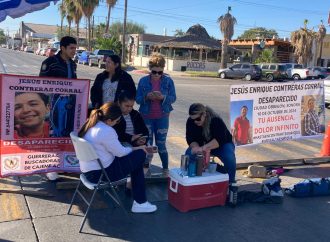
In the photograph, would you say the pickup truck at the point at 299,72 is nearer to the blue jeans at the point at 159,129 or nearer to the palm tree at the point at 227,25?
the palm tree at the point at 227,25

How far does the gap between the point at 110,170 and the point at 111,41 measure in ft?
141

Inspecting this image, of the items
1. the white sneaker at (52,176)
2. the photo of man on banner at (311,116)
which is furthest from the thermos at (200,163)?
the photo of man on banner at (311,116)

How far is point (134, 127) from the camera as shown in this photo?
5.20 m

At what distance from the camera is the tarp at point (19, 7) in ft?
15.4

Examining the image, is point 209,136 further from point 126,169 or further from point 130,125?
point 126,169

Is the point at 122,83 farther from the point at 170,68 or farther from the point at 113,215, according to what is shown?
the point at 170,68

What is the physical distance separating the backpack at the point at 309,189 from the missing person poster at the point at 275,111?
4.47ft

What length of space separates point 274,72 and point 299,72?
9.30ft

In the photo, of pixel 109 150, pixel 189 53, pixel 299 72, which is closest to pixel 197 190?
pixel 109 150

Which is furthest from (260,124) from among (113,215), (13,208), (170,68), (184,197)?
(170,68)

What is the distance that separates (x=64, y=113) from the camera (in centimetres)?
535

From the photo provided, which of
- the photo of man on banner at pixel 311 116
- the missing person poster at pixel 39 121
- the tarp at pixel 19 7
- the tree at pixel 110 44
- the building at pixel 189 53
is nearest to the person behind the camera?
the tarp at pixel 19 7

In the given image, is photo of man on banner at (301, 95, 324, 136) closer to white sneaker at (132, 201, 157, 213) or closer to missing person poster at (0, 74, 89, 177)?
white sneaker at (132, 201, 157, 213)

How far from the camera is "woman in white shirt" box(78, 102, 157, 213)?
13.9 feet
